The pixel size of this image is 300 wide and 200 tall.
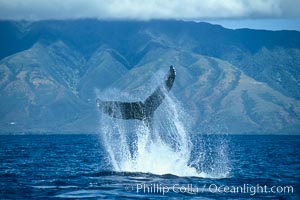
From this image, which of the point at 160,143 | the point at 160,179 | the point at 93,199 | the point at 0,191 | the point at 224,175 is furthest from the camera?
the point at 224,175

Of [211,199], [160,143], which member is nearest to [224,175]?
[160,143]

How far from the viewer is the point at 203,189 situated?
25531 mm

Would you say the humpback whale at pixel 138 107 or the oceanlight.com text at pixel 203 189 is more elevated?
the humpback whale at pixel 138 107

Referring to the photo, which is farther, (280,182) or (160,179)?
(280,182)

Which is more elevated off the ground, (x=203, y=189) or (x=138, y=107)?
(x=138, y=107)

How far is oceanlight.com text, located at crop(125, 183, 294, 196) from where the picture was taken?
24.7 m

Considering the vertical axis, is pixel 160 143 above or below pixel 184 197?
above

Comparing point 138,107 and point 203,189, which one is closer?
point 203,189

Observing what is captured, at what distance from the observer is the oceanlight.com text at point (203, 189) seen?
24.7 metres

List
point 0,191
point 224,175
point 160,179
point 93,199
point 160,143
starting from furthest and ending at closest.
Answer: point 224,175, point 160,143, point 160,179, point 0,191, point 93,199

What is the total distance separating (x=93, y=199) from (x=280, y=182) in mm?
11889

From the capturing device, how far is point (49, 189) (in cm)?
2545

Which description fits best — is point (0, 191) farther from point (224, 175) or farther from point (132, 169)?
point (224, 175)

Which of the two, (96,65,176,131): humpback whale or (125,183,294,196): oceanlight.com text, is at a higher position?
(96,65,176,131): humpback whale
